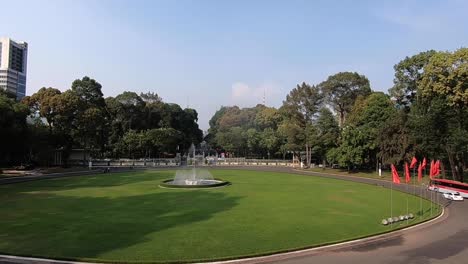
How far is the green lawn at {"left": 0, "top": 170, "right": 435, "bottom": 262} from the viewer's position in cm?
1555

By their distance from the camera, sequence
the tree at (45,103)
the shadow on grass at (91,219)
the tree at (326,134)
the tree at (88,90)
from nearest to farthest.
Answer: the shadow on grass at (91,219) → the tree at (45,103) → the tree at (326,134) → the tree at (88,90)

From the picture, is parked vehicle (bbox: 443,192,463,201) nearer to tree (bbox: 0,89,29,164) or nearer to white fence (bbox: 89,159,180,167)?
tree (bbox: 0,89,29,164)

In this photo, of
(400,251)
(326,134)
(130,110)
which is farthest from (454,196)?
(130,110)

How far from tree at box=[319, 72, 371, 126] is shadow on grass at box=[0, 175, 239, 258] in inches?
2308

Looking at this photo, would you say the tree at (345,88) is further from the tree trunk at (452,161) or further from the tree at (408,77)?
the tree trunk at (452,161)

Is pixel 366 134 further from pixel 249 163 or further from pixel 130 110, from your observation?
pixel 130 110

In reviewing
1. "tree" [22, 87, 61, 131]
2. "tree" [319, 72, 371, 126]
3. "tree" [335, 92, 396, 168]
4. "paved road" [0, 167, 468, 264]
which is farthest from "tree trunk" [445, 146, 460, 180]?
"tree" [22, 87, 61, 131]

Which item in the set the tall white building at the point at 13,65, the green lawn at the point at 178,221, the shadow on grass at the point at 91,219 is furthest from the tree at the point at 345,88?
the tall white building at the point at 13,65

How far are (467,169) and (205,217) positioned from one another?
62227 millimetres

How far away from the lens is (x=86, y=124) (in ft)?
211

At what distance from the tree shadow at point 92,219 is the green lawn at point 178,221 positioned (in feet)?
0.13

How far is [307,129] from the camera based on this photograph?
2975 inches

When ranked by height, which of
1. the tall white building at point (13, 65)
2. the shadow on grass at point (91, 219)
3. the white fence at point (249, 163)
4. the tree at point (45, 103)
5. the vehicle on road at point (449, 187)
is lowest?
the shadow on grass at point (91, 219)

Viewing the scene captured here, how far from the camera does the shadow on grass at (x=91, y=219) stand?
1573 centimetres
